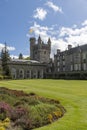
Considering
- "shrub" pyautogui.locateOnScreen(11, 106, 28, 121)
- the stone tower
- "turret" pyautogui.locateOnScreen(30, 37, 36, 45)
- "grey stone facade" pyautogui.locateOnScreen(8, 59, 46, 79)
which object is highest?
"turret" pyautogui.locateOnScreen(30, 37, 36, 45)

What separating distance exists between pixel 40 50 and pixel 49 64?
16.0 meters

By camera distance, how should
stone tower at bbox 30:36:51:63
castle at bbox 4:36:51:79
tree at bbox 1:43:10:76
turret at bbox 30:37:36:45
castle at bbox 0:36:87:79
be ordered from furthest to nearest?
turret at bbox 30:37:36:45 → stone tower at bbox 30:36:51:63 → castle at bbox 4:36:51:79 → tree at bbox 1:43:10:76 → castle at bbox 0:36:87:79

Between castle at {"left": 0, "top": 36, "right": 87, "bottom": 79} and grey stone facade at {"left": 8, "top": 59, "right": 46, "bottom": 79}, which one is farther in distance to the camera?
grey stone facade at {"left": 8, "top": 59, "right": 46, "bottom": 79}

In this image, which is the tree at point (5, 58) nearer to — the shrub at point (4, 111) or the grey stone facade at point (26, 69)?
the grey stone facade at point (26, 69)

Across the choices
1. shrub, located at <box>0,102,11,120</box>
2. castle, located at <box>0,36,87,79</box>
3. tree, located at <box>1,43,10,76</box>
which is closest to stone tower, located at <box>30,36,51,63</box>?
castle, located at <box>0,36,87,79</box>

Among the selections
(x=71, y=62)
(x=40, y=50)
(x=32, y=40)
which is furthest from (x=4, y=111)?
(x=32, y=40)

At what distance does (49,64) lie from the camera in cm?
11044

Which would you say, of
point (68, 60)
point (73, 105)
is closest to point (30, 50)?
point (68, 60)

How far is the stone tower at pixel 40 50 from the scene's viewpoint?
12456 centimetres

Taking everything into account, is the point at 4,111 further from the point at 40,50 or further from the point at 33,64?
the point at 40,50

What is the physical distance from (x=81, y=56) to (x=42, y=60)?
41201 mm

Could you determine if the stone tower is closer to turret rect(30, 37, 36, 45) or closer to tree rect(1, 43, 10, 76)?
turret rect(30, 37, 36, 45)

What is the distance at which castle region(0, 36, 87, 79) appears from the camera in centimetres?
8275

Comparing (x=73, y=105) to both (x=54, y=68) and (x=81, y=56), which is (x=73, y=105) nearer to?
(x=81, y=56)
